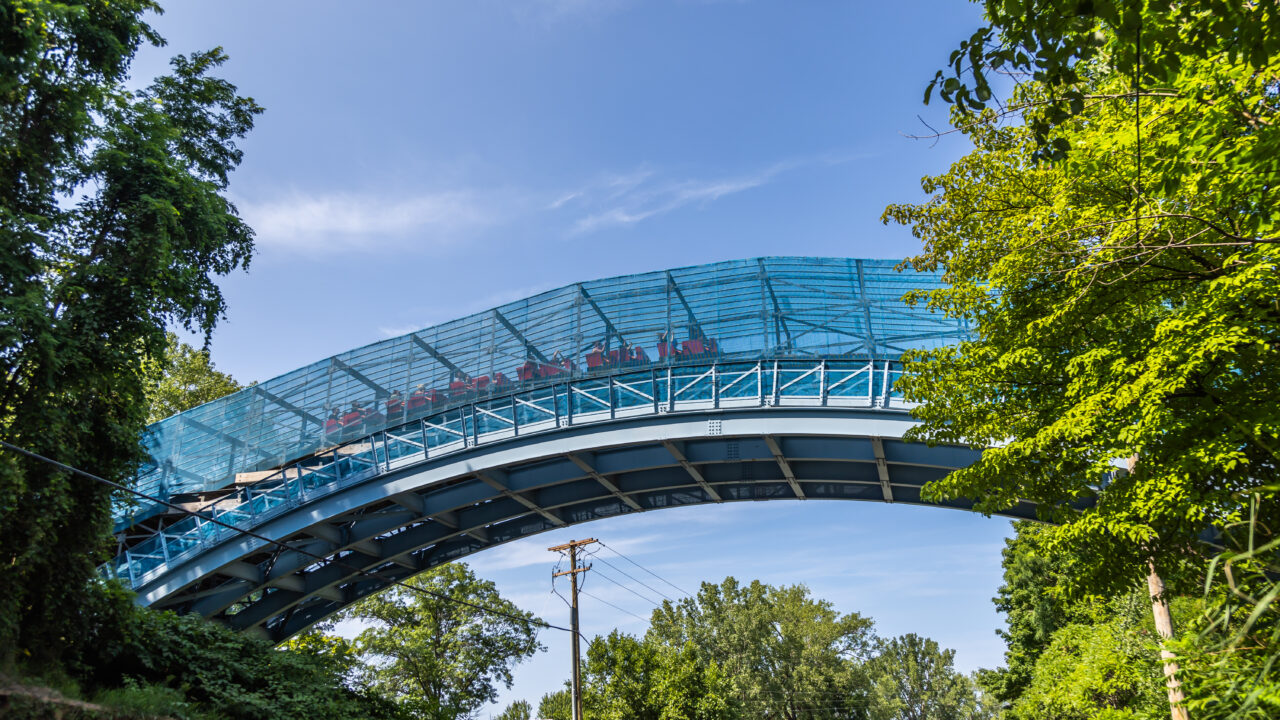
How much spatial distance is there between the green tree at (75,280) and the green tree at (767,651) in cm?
3853

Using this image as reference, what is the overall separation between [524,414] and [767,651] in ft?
119

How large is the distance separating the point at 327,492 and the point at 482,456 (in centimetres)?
478

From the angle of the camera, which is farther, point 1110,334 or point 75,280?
point 75,280

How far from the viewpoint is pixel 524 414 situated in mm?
21062

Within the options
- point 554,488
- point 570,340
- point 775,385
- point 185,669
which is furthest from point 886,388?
point 185,669

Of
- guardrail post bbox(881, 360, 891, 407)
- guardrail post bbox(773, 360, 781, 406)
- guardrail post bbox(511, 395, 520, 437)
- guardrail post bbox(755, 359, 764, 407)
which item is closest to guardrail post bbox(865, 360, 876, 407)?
guardrail post bbox(881, 360, 891, 407)

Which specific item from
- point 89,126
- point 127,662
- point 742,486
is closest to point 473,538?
point 742,486

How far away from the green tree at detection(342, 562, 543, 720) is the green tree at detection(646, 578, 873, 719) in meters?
17.0

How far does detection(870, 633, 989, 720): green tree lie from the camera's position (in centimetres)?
6121

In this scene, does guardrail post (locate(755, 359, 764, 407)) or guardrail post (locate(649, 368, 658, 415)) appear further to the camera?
guardrail post (locate(649, 368, 658, 415))

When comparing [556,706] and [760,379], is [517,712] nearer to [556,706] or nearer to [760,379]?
[556,706]

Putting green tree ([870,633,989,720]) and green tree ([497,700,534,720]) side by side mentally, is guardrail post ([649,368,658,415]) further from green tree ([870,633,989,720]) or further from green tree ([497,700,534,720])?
green tree ([870,633,989,720])

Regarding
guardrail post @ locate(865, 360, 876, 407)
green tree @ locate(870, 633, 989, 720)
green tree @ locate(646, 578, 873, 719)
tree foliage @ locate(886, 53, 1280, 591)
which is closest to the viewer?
tree foliage @ locate(886, 53, 1280, 591)

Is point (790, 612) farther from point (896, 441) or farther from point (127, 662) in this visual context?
point (127, 662)
